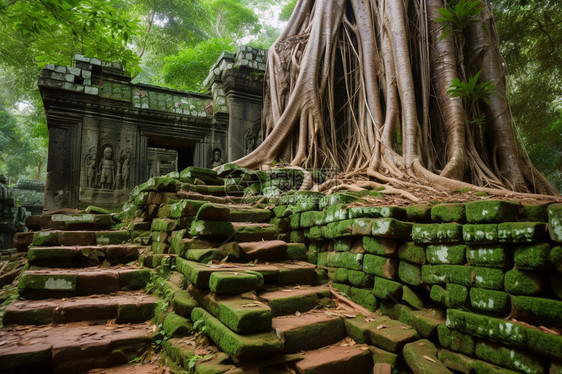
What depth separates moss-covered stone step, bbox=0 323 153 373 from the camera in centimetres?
168

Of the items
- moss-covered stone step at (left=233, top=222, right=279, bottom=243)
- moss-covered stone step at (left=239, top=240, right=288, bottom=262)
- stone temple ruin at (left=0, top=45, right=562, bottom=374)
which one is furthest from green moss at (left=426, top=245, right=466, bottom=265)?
moss-covered stone step at (left=233, top=222, right=279, bottom=243)

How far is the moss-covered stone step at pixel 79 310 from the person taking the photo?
209 centimetres

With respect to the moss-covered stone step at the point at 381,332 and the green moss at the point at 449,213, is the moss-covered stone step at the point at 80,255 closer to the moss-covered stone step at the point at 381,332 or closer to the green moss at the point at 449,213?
the moss-covered stone step at the point at 381,332

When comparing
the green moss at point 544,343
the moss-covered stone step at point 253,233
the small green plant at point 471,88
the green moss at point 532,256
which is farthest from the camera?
the small green plant at point 471,88

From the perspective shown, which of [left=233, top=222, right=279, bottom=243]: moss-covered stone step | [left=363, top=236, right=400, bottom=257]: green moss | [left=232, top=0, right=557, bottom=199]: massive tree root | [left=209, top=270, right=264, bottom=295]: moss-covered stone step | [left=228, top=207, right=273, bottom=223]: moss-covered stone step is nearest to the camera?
[left=209, top=270, right=264, bottom=295]: moss-covered stone step

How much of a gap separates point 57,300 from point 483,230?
2.83m

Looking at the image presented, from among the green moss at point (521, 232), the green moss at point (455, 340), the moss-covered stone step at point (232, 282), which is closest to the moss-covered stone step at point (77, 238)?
the moss-covered stone step at point (232, 282)

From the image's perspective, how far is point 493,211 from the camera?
1610 millimetres

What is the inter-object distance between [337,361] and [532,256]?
3.48 ft

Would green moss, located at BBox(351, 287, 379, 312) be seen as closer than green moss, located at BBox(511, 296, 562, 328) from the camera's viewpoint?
No

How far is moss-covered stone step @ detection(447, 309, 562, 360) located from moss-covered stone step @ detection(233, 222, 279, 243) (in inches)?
64.1

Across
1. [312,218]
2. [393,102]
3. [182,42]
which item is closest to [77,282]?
[312,218]

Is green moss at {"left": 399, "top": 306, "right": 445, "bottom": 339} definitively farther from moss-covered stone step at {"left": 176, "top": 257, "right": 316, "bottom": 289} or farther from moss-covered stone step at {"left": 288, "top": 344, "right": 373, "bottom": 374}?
moss-covered stone step at {"left": 176, "top": 257, "right": 316, "bottom": 289}

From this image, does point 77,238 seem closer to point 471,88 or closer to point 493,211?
point 493,211
